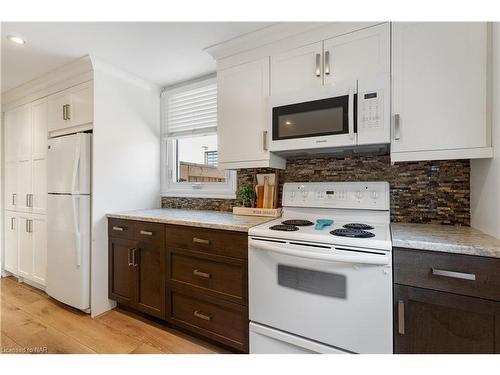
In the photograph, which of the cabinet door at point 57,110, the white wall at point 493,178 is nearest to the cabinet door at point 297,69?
the white wall at point 493,178

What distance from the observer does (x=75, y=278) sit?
2131 mm

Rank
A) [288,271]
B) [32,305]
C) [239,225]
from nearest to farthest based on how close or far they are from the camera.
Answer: [288,271], [239,225], [32,305]

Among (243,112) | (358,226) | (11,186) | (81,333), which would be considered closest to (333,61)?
(243,112)

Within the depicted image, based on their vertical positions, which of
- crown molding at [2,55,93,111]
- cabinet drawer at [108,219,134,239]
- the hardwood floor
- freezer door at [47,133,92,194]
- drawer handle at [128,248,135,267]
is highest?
crown molding at [2,55,93,111]

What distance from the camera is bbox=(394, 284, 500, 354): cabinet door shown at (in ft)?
3.34

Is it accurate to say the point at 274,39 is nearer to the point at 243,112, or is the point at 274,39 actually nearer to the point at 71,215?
the point at 243,112

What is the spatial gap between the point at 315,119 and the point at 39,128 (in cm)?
289

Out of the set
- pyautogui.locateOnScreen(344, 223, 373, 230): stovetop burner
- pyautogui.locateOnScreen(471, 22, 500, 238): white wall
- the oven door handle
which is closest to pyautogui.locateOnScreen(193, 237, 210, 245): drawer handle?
the oven door handle

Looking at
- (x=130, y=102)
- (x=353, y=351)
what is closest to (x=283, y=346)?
(x=353, y=351)

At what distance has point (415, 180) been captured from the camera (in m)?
1.62

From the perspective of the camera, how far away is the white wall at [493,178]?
116cm

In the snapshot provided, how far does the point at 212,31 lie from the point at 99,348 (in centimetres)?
240

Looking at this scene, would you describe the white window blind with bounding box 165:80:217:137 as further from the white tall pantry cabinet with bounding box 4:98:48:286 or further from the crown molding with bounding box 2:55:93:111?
the white tall pantry cabinet with bounding box 4:98:48:286

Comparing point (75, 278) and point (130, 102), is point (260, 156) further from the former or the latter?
point (75, 278)
